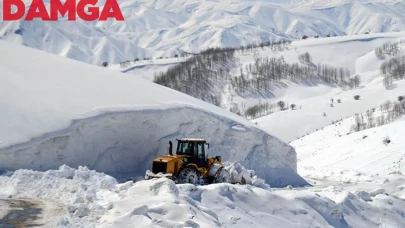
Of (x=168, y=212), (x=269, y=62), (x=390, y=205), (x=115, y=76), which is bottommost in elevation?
(x=390, y=205)

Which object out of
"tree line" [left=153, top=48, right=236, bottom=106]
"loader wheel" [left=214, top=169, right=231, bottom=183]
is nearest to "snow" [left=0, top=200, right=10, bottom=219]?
"loader wheel" [left=214, top=169, right=231, bottom=183]

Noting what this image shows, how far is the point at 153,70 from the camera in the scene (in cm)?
14725

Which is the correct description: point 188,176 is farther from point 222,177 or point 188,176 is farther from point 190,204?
point 190,204

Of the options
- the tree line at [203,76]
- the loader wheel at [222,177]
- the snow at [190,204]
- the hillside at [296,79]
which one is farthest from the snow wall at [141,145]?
the tree line at [203,76]

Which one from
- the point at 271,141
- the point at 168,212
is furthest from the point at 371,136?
the point at 168,212

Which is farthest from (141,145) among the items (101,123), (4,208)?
(4,208)

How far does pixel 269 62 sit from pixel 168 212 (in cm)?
11411

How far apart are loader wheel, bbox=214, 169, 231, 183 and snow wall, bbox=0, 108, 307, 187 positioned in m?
4.03

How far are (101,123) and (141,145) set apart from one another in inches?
100

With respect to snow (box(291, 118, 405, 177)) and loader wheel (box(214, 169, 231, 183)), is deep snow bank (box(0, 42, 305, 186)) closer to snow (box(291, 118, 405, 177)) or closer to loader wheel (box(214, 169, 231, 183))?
loader wheel (box(214, 169, 231, 183))

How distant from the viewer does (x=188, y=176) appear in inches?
736

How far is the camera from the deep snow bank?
18.8 m

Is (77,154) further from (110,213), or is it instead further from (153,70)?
(153,70)

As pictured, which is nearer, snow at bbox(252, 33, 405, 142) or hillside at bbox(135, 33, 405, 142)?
snow at bbox(252, 33, 405, 142)
